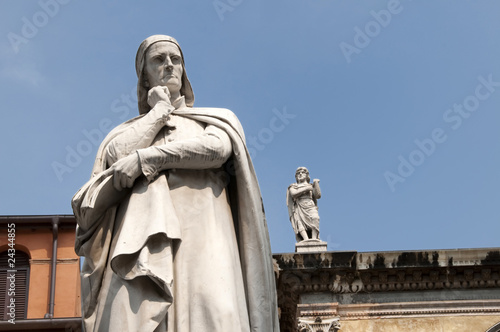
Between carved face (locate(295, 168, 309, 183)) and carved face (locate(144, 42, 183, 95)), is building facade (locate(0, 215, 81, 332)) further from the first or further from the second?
carved face (locate(144, 42, 183, 95))

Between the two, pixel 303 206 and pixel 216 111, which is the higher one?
pixel 303 206

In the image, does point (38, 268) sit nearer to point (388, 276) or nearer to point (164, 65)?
point (388, 276)

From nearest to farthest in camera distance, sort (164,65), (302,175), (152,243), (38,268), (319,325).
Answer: (152,243), (164,65), (319,325), (302,175), (38,268)

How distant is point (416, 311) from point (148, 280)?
69.0 ft

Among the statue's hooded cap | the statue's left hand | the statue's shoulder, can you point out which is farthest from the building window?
the statue's left hand

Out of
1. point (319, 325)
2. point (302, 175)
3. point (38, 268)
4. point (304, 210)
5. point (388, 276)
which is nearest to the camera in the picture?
point (319, 325)

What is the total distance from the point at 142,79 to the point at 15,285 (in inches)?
1156

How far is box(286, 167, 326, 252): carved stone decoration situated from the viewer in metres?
25.2

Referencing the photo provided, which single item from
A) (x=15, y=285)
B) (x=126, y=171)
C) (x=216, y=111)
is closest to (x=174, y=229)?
(x=126, y=171)

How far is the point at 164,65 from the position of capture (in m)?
6.32

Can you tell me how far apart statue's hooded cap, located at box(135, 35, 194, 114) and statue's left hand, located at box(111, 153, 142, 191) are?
78 cm

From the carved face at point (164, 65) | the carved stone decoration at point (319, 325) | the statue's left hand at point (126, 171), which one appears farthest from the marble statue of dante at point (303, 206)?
the statue's left hand at point (126, 171)

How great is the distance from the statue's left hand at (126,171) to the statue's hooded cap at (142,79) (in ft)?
2.57

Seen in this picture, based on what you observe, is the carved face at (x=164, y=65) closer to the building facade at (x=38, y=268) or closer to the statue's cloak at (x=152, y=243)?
the statue's cloak at (x=152, y=243)
